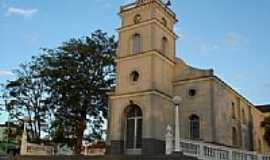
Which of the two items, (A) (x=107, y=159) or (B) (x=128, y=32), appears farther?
(B) (x=128, y=32)

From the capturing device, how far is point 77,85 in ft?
111

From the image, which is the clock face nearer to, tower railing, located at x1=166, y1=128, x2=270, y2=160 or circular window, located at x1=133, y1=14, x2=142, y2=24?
circular window, located at x1=133, y1=14, x2=142, y2=24

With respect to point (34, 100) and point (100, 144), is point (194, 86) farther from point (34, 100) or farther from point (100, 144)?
point (34, 100)

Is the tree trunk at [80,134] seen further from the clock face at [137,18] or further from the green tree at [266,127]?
the green tree at [266,127]

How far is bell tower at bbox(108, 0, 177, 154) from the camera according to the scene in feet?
85.2

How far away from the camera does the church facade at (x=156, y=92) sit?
2611 centimetres

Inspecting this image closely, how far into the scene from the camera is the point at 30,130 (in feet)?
114

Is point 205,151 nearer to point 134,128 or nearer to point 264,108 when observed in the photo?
point 134,128

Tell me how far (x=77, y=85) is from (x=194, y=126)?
11891 mm

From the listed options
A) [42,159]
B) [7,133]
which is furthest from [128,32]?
[7,133]

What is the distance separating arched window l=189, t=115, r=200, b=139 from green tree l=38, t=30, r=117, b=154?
33.6ft

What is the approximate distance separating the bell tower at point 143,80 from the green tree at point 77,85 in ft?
20.7

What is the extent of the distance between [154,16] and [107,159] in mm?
13621

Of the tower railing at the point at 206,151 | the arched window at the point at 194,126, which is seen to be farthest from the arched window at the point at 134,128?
the tower railing at the point at 206,151
